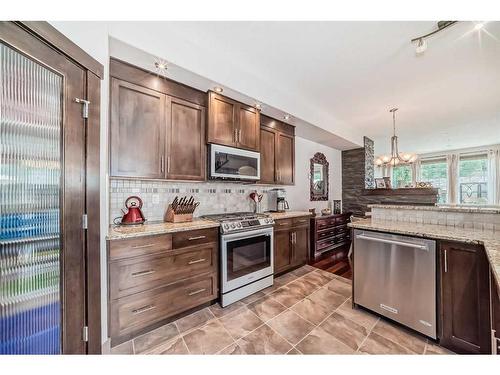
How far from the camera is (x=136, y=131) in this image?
183 cm

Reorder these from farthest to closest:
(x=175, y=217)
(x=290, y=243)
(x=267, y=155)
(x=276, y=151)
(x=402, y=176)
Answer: (x=402, y=176) → (x=276, y=151) → (x=267, y=155) → (x=290, y=243) → (x=175, y=217)

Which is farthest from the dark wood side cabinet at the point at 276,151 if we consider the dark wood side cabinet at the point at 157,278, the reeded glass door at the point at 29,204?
the reeded glass door at the point at 29,204

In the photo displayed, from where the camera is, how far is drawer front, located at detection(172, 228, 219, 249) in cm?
177

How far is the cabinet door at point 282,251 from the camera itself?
2654 millimetres

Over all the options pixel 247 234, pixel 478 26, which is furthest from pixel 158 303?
pixel 478 26

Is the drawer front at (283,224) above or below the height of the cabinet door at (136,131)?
below

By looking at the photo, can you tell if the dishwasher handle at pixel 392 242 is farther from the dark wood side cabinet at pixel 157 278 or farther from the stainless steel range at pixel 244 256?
the dark wood side cabinet at pixel 157 278

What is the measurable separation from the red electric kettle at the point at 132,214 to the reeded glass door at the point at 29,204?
833 mm

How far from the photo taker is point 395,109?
3309mm

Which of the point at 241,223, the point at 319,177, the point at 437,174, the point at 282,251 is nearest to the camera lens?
the point at 241,223

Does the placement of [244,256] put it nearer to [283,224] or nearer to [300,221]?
[283,224]

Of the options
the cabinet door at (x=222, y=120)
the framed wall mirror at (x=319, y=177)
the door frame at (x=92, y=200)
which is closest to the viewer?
the door frame at (x=92, y=200)

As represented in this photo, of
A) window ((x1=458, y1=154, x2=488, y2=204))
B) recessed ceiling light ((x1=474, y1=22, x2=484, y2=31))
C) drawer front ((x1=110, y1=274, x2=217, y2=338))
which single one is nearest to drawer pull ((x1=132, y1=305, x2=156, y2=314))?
drawer front ((x1=110, y1=274, x2=217, y2=338))

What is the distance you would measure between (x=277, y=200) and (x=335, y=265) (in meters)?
1.46
